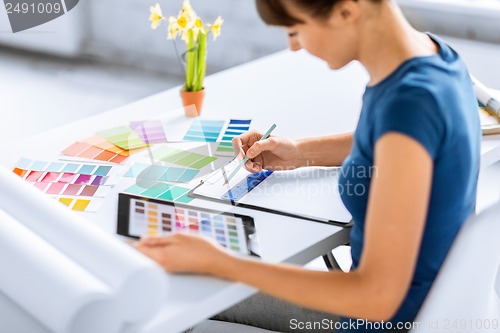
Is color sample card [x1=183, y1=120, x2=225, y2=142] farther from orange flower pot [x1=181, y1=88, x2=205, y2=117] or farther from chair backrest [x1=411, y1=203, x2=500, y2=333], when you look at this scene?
chair backrest [x1=411, y1=203, x2=500, y2=333]

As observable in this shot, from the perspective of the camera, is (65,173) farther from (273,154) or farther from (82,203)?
(273,154)

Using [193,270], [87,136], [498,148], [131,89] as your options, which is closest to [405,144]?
[193,270]

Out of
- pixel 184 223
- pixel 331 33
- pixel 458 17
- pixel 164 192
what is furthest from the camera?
pixel 458 17

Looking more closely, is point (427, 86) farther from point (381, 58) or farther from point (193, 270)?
point (193, 270)

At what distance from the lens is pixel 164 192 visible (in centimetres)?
153

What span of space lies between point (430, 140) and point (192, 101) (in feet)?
3.09

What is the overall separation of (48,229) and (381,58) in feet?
1.95

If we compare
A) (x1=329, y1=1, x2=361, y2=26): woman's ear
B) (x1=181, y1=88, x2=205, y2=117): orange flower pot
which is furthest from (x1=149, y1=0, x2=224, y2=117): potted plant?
(x1=329, y1=1, x2=361, y2=26): woman's ear

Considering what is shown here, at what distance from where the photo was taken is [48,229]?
1221 millimetres

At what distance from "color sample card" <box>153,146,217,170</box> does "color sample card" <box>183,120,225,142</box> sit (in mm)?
75

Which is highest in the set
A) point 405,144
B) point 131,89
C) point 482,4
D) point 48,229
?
point 405,144

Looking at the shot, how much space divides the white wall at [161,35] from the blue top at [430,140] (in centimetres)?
267

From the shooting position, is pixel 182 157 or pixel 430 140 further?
pixel 182 157

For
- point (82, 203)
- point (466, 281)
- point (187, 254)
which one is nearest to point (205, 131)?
point (82, 203)
